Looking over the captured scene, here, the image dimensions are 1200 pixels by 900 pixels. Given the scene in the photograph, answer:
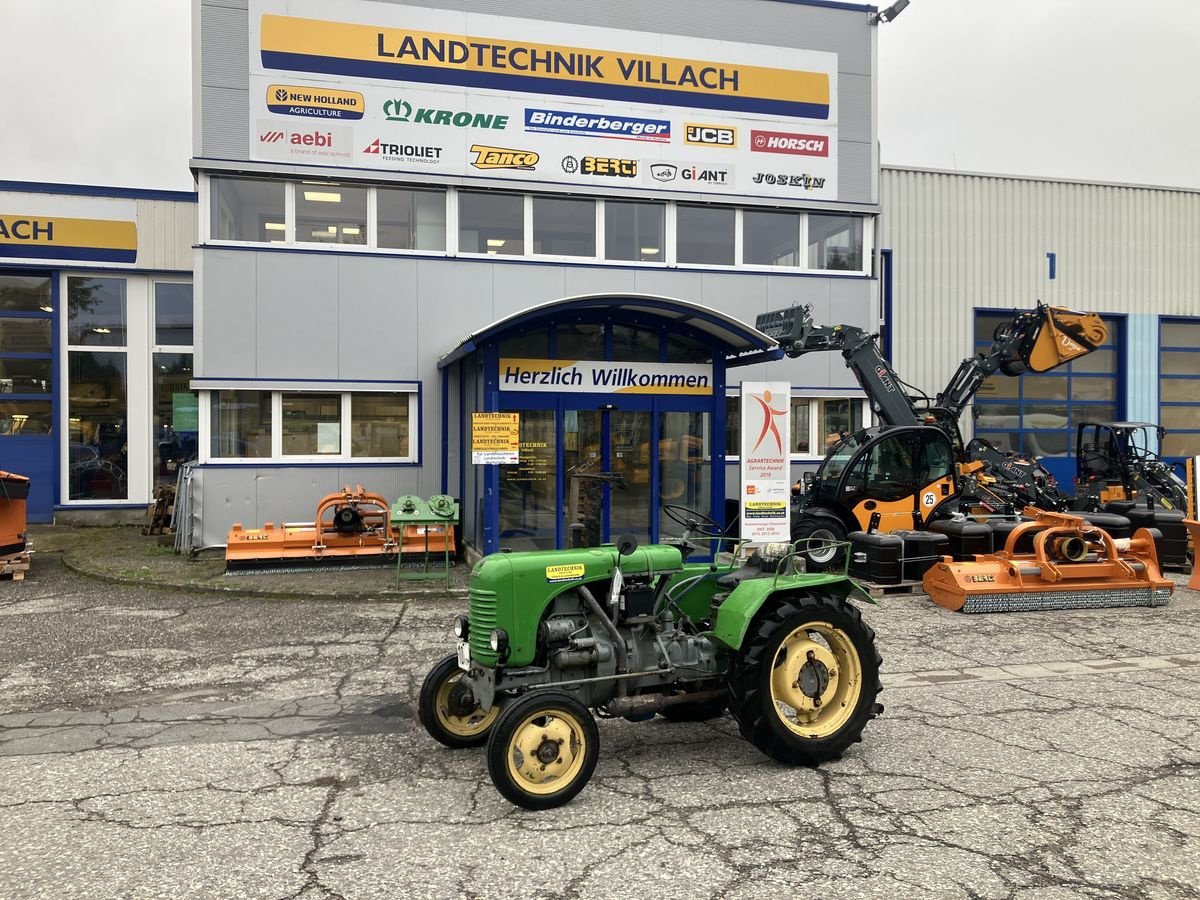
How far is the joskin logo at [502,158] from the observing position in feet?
45.1

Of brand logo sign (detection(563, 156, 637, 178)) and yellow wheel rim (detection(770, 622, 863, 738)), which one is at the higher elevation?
brand logo sign (detection(563, 156, 637, 178))

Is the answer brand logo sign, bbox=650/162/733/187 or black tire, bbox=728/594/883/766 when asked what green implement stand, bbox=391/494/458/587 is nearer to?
black tire, bbox=728/594/883/766

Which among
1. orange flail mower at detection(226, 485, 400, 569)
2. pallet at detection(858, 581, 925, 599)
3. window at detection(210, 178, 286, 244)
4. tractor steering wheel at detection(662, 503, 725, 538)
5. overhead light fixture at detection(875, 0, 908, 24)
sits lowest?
pallet at detection(858, 581, 925, 599)

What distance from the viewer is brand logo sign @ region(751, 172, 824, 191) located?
14889 mm

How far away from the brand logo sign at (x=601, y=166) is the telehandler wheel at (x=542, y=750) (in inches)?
441

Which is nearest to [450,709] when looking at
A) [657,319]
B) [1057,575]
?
[1057,575]

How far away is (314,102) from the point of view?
43.3 feet

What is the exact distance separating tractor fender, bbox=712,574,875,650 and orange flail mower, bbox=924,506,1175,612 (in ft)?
15.3

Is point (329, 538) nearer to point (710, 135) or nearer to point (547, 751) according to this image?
point (547, 751)

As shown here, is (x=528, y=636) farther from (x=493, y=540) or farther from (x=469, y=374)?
(x=469, y=374)

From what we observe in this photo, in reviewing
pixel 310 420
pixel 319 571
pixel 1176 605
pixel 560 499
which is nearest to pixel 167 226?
pixel 310 420

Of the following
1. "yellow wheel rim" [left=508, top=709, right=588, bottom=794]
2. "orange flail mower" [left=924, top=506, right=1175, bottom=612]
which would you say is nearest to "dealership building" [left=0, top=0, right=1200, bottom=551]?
"orange flail mower" [left=924, top=506, right=1175, bottom=612]

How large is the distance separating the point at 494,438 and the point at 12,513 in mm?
6084

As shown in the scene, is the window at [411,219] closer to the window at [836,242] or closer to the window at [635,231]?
the window at [635,231]
